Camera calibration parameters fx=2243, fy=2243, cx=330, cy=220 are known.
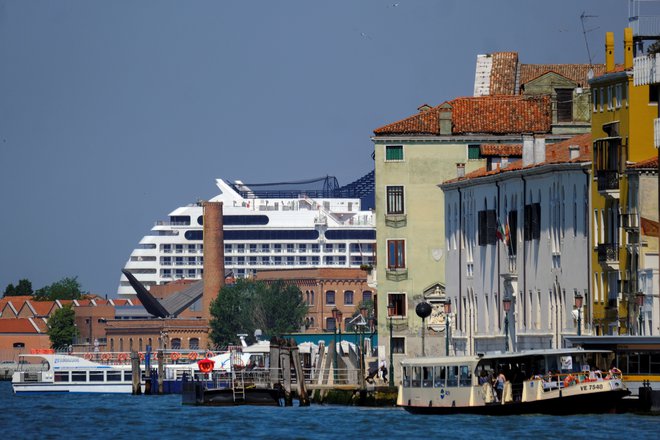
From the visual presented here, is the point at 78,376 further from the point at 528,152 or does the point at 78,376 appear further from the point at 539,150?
the point at 539,150

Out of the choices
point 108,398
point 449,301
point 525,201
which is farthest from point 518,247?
point 108,398

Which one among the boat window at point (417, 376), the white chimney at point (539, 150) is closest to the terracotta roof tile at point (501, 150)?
the white chimney at point (539, 150)

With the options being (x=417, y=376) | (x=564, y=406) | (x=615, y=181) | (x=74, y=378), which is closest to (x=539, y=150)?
(x=615, y=181)

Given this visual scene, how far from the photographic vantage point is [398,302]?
10875 cm

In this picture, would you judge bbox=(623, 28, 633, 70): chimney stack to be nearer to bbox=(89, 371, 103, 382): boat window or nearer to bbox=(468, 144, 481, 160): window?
bbox=(468, 144, 481, 160): window

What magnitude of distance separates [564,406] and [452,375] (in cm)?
553

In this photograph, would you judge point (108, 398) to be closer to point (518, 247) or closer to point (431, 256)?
point (431, 256)

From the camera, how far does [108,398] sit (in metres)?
123

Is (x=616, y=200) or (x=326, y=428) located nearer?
(x=326, y=428)

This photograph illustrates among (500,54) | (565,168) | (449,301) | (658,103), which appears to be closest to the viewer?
(658,103)

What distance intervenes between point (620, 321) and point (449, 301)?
22857 mm

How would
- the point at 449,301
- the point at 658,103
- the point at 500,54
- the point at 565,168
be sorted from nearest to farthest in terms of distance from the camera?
the point at 658,103 < the point at 565,168 < the point at 449,301 < the point at 500,54

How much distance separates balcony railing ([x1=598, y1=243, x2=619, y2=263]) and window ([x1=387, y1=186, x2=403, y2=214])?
27363mm

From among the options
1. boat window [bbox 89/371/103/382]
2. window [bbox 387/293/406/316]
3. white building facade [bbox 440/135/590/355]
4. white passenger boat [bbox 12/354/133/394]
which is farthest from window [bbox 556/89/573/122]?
boat window [bbox 89/371/103/382]
